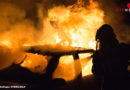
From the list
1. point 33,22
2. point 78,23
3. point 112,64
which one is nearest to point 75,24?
point 78,23

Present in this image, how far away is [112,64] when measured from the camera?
3.61 meters

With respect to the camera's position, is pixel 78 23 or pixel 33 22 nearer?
pixel 78 23

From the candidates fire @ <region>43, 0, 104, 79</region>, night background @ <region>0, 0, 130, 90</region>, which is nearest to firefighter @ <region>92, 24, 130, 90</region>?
night background @ <region>0, 0, 130, 90</region>

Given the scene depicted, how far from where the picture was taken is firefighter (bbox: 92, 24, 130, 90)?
362 cm

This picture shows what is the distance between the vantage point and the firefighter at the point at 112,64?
3.62 m

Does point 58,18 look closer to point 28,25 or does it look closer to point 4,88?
point 28,25

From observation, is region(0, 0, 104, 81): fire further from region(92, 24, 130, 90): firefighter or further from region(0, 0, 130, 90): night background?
region(92, 24, 130, 90): firefighter

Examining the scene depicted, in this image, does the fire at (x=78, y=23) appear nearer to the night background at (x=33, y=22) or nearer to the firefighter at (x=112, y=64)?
the night background at (x=33, y=22)

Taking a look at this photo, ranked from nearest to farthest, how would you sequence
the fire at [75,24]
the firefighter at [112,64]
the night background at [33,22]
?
1. the firefighter at [112,64]
2. the night background at [33,22]
3. the fire at [75,24]

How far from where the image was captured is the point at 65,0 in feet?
35.8


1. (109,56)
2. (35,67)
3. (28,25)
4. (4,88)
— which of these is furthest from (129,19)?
(4,88)

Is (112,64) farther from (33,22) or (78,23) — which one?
(33,22)

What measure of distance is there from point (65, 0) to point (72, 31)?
2545mm

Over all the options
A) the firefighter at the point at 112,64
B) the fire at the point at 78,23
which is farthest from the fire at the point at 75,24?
the firefighter at the point at 112,64
